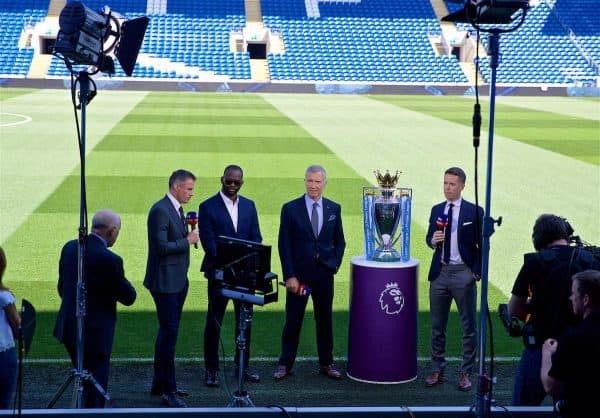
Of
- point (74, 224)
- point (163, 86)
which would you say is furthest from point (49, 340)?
point (163, 86)

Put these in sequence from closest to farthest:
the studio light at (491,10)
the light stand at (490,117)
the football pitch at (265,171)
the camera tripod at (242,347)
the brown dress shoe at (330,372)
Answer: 1. the light stand at (490,117)
2. the studio light at (491,10)
3. the camera tripod at (242,347)
4. the brown dress shoe at (330,372)
5. the football pitch at (265,171)

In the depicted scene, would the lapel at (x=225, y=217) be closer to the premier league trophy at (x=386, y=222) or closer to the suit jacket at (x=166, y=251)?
the suit jacket at (x=166, y=251)

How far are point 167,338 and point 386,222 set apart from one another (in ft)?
7.32

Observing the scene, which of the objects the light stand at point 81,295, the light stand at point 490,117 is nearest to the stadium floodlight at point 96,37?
the light stand at point 81,295

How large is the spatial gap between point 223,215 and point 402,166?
1313 centimetres

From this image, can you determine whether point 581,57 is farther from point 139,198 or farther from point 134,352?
point 134,352

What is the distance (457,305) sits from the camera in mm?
7969

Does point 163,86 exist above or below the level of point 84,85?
above

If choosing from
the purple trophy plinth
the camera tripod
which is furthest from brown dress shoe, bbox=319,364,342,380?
the camera tripod

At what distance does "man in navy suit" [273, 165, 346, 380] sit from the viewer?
8039 millimetres

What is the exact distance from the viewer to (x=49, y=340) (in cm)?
906

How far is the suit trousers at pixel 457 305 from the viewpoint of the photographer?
25.9 feet

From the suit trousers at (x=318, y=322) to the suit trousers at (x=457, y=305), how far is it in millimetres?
941

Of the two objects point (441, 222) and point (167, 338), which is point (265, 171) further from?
point (167, 338)
